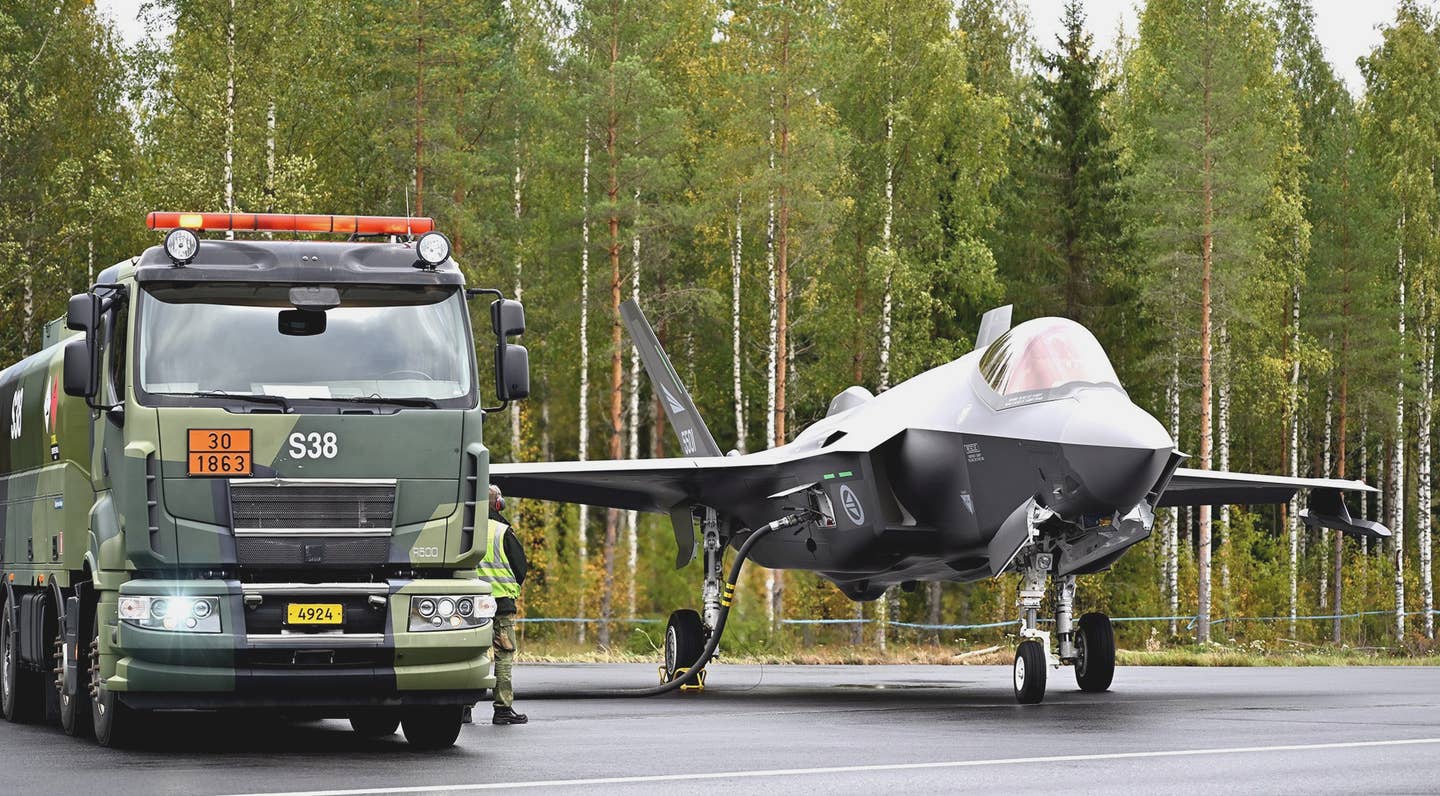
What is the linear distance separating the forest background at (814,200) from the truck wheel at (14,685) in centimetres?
1798

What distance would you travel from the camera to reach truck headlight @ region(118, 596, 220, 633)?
9.80m

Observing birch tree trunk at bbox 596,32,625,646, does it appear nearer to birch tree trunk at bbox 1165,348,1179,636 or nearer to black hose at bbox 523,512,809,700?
birch tree trunk at bbox 1165,348,1179,636

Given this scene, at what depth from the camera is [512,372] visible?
10562mm

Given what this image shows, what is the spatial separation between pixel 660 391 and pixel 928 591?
24854 millimetres

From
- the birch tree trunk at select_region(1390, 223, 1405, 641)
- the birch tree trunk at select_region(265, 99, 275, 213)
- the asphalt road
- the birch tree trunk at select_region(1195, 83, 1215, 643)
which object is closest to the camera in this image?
the asphalt road

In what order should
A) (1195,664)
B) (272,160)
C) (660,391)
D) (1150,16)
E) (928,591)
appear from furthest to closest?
1. (1150,16)
2. (928,591)
3. (272,160)
4. (1195,664)
5. (660,391)

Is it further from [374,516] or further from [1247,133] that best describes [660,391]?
[1247,133]

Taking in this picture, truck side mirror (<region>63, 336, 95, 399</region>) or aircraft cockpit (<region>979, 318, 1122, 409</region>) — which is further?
aircraft cockpit (<region>979, 318, 1122, 409</region>)

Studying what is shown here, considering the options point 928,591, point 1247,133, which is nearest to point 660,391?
point 1247,133

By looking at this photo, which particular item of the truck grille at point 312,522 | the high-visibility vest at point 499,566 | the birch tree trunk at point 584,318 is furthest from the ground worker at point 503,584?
the birch tree trunk at point 584,318

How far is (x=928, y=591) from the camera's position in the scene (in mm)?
46188

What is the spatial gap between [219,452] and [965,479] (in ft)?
23.5

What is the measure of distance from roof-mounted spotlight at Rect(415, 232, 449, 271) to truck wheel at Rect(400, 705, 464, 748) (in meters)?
2.67

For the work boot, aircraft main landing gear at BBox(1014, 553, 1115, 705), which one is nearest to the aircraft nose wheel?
aircraft main landing gear at BBox(1014, 553, 1115, 705)
